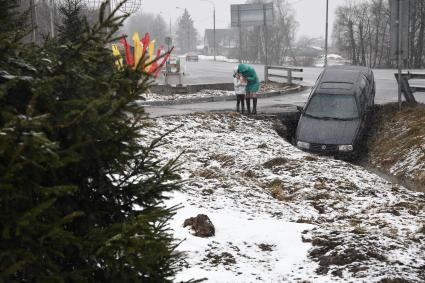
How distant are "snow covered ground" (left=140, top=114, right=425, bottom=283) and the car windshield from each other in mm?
1657

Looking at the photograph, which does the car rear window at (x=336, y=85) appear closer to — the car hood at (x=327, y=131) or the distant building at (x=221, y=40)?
the car hood at (x=327, y=131)

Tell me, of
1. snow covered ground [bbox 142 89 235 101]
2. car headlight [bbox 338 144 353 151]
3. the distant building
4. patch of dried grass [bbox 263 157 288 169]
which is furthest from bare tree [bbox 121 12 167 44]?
patch of dried grass [bbox 263 157 288 169]

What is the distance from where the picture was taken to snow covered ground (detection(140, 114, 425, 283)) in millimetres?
4918

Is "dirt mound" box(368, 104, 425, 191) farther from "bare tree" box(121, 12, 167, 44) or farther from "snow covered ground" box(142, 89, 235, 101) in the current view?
"bare tree" box(121, 12, 167, 44)

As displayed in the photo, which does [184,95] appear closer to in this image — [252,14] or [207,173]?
[207,173]

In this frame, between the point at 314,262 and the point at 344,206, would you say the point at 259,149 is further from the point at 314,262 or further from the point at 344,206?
the point at 314,262

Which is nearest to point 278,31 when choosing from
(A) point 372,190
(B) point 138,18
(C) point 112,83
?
(B) point 138,18

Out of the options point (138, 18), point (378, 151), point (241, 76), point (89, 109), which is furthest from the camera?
point (138, 18)

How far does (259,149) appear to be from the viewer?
11664 millimetres

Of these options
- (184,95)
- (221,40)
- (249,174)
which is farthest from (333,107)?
(221,40)

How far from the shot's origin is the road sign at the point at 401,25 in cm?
1319

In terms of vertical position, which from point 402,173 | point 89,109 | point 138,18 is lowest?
point 402,173

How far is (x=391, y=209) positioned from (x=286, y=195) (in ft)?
6.19

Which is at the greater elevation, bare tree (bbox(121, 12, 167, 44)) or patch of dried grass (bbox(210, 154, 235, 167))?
bare tree (bbox(121, 12, 167, 44))
